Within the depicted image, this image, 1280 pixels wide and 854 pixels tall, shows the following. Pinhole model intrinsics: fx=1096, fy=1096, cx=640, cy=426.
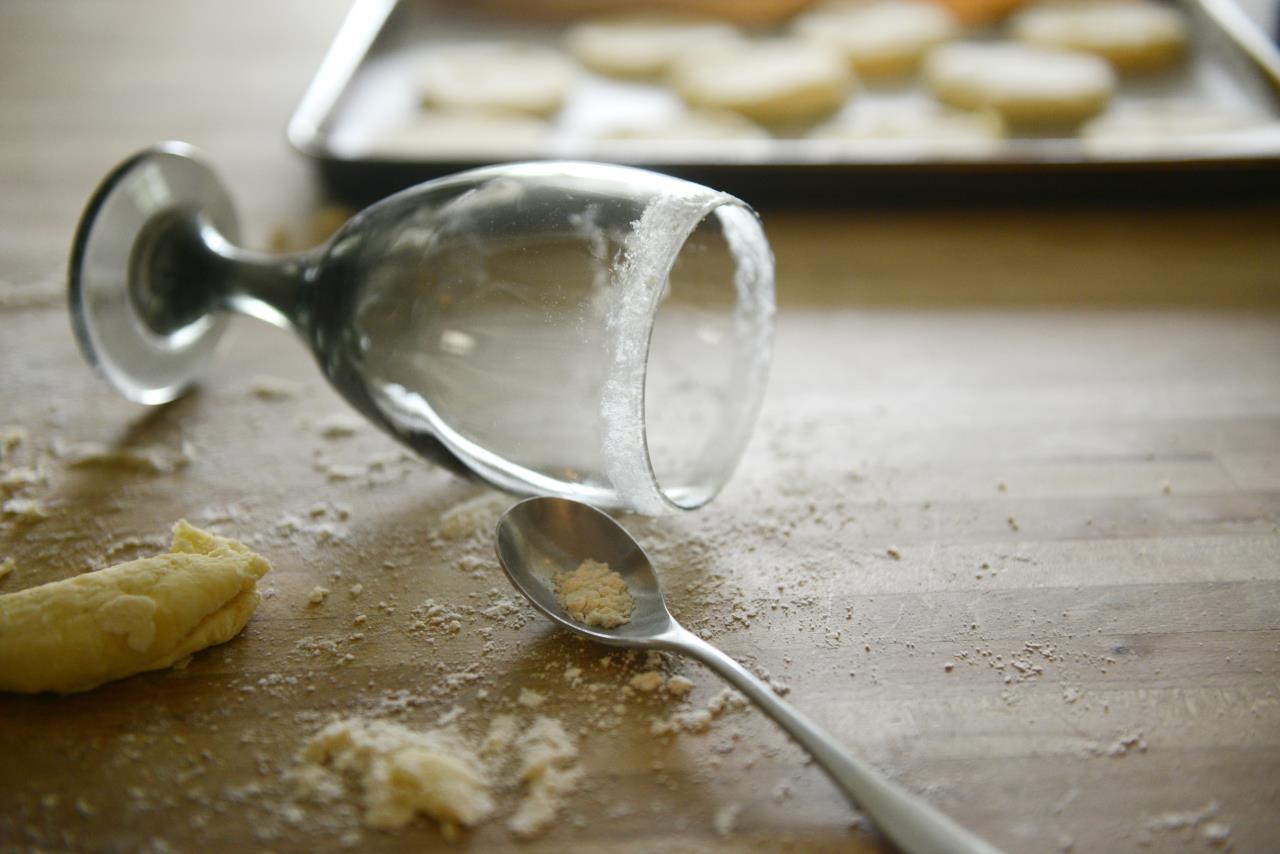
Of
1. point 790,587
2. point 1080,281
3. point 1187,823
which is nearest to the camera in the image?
point 1187,823

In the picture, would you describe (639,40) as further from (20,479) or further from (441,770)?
(441,770)

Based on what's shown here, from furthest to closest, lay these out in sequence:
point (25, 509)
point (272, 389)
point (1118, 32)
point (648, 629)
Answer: point (1118, 32) < point (272, 389) < point (25, 509) < point (648, 629)

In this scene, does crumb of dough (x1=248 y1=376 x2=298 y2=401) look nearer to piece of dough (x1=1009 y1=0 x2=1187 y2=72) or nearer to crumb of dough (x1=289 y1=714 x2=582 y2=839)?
crumb of dough (x1=289 y1=714 x2=582 y2=839)

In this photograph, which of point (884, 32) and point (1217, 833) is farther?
point (884, 32)

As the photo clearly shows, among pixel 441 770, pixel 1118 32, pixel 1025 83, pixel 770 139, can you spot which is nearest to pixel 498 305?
pixel 441 770

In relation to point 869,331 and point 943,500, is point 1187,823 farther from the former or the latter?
point 869,331

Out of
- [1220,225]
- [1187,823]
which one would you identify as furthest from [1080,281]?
[1187,823]
